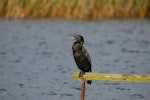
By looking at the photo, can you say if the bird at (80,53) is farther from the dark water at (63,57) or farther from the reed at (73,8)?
the reed at (73,8)

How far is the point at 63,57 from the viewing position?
19172mm

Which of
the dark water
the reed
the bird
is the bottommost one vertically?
the dark water

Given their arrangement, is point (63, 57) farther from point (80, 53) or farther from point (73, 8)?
point (80, 53)

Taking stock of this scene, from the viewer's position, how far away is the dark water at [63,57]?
13477mm

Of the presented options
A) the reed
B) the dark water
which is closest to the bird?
the dark water

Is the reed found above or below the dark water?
above

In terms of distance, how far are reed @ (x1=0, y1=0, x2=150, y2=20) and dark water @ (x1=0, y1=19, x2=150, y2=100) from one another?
21.4 inches

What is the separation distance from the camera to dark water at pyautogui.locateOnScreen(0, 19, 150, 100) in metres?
13.5

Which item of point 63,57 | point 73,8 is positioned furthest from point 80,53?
point 73,8

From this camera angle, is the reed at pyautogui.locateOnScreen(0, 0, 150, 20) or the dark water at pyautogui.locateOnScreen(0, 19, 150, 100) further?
the reed at pyautogui.locateOnScreen(0, 0, 150, 20)

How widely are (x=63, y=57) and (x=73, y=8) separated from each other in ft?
21.1

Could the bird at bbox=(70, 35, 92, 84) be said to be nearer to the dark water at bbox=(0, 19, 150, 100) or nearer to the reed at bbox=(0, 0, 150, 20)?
the dark water at bbox=(0, 19, 150, 100)

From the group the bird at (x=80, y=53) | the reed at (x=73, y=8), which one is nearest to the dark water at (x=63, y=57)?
the reed at (x=73, y=8)

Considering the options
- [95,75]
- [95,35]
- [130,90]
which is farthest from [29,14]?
[95,75]
